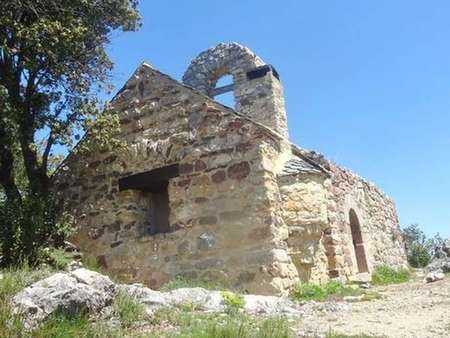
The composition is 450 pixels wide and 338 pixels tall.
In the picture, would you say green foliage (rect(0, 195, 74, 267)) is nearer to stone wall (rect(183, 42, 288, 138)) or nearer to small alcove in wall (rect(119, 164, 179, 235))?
small alcove in wall (rect(119, 164, 179, 235))

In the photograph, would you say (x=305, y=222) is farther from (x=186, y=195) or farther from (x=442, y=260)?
(x=442, y=260)

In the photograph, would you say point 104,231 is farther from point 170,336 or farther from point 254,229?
point 170,336

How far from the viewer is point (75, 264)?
27.8 ft

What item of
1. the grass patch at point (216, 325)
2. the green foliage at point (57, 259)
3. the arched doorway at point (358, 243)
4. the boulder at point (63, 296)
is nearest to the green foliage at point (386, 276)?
the arched doorway at point (358, 243)

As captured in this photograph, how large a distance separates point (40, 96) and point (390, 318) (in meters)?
7.05

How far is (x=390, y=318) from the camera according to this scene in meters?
5.16

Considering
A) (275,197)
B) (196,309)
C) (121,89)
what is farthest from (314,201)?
(121,89)

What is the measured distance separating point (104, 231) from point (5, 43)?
12.1 feet

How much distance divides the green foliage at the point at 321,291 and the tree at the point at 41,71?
4.63m

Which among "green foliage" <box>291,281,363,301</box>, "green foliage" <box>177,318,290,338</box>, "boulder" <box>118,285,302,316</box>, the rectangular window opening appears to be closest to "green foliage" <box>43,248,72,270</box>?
the rectangular window opening

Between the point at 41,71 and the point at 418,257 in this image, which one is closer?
the point at 41,71

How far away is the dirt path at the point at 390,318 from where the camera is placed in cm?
453

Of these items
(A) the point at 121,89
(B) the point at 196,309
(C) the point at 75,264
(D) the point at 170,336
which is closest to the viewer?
(D) the point at 170,336

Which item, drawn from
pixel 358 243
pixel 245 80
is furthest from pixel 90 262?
pixel 245 80
